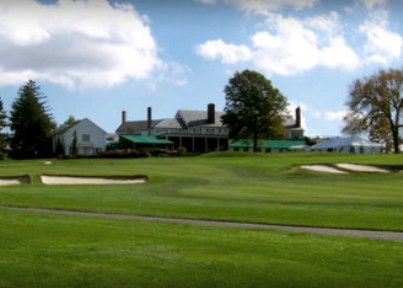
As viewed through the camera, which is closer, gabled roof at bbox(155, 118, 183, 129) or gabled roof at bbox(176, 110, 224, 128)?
gabled roof at bbox(155, 118, 183, 129)

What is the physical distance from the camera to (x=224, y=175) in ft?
143

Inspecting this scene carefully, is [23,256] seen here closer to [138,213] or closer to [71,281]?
[71,281]

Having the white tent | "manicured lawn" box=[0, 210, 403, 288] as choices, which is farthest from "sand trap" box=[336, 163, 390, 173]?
the white tent

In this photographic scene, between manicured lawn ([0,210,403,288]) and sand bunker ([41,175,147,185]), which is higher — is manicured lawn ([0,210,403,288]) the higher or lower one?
the higher one

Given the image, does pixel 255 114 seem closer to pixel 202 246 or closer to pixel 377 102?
pixel 377 102

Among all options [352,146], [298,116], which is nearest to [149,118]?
[298,116]

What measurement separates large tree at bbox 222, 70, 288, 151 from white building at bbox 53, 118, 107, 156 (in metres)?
25.0

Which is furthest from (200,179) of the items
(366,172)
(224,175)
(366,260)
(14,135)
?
(14,135)

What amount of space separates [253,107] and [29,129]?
3573cm

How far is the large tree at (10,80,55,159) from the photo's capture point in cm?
9581

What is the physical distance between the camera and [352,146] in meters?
101

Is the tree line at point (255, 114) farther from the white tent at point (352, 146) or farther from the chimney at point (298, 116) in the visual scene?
the chimney at point (298, 116)

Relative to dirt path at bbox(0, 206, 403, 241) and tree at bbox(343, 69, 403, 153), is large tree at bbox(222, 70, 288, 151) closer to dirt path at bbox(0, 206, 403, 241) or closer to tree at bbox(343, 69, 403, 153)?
tree at bbox(343, 69, 403, 153)

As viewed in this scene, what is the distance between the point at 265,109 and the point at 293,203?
70737 mm
